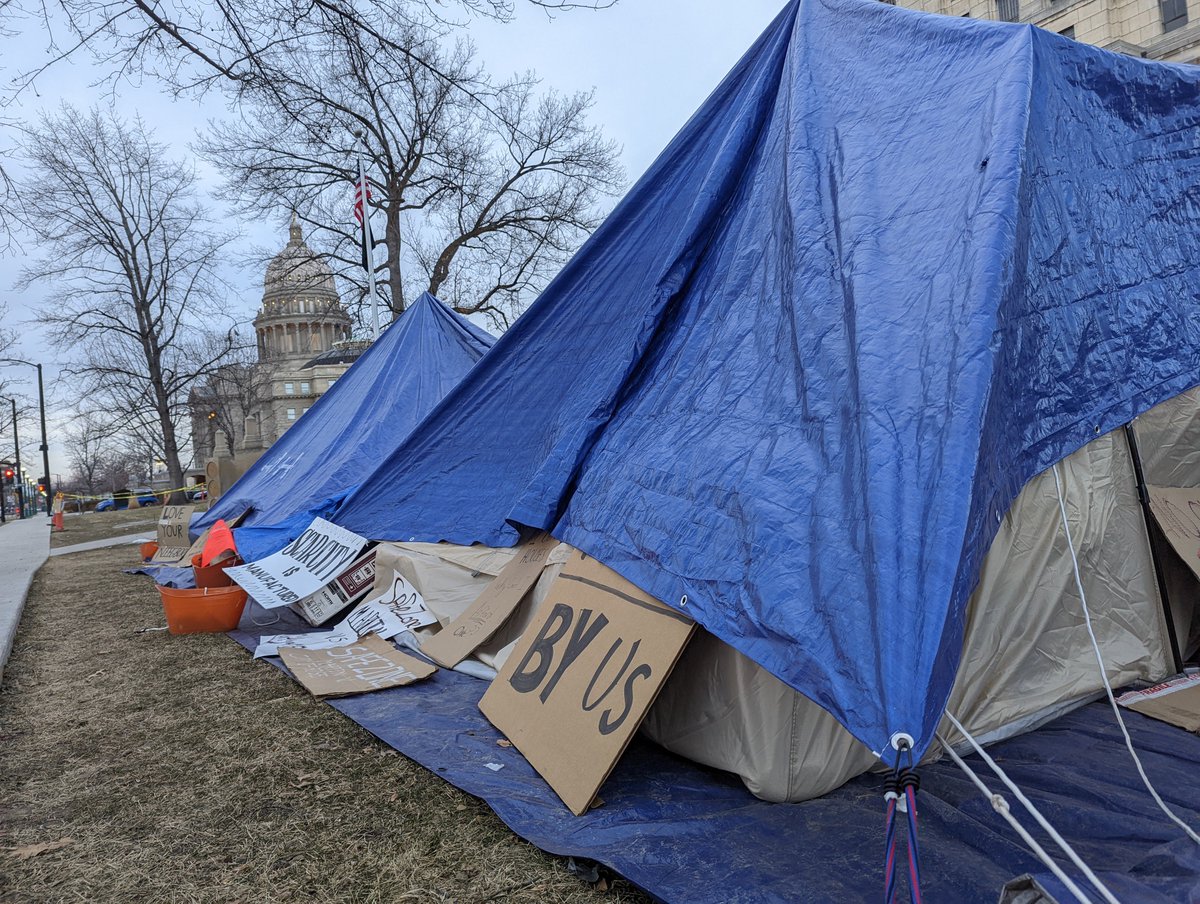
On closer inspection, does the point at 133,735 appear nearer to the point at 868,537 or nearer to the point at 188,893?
the point at 188,893

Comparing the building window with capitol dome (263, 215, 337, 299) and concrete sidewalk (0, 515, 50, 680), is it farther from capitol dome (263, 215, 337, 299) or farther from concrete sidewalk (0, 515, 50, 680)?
concrete sidewalk (0, 515, 50, 680)

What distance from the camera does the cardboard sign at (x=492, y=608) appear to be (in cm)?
383

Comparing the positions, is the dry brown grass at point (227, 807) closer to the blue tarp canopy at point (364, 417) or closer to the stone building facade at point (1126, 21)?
the blue tarp canopy at point (364, 417)

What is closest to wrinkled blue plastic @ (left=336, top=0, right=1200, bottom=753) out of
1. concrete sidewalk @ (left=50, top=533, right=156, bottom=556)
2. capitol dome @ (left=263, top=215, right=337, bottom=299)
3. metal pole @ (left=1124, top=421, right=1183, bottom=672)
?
metal pole @ (left=1124, top=421, right=1183, bottom=672)

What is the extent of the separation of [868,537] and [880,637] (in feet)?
1.03

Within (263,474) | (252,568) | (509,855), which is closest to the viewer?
(509,855)

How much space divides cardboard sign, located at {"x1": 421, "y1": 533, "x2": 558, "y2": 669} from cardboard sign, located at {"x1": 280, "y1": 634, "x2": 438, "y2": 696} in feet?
0.37

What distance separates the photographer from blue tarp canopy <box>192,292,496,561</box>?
716cm

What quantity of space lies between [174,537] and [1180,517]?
9.33 metres

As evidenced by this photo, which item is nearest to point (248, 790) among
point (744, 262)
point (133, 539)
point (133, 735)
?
point (133, 735)

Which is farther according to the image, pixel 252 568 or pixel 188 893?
pixel 252 568

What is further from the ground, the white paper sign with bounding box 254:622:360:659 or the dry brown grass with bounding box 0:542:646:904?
the white paper sign with bounding box 254:622:360:659

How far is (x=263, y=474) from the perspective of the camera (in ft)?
28.7

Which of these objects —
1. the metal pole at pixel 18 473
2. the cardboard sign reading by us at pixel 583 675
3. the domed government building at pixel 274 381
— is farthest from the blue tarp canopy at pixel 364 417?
the metal pole at pixel 18 473
